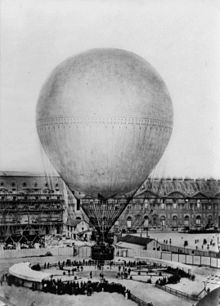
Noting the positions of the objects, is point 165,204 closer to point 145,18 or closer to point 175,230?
point 175,230

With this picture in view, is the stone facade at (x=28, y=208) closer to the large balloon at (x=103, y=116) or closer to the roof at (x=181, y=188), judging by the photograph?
the roof at (x=181, y=188)

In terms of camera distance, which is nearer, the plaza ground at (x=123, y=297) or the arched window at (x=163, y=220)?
the plaza ground at (x=123, y=297)

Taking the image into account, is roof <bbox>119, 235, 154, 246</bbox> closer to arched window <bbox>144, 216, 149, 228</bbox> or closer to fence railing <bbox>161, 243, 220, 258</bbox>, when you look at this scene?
fence railing <bbox>161, 243, 220, 258</bbox>

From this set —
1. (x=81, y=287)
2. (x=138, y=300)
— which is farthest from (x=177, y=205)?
(x=138, y=300)

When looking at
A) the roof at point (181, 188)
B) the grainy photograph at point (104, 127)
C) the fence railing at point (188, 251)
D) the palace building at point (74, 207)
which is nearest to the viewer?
the grainy photograph at point (104, 127)

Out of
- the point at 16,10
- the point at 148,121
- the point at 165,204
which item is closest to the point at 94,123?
the point at 148,121

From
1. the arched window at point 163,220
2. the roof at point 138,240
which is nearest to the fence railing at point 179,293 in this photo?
the roof at point 138,240

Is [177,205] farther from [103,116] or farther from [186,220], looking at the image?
[103,116]
